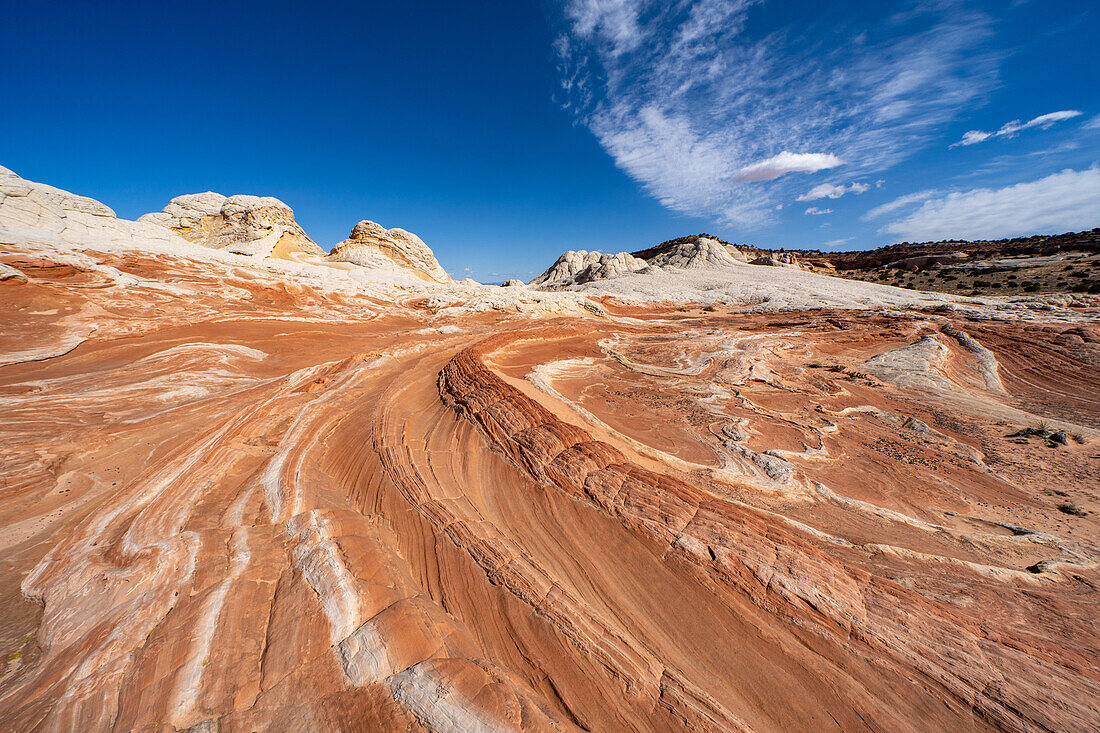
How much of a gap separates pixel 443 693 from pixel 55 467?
802cm

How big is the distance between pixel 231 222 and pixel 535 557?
46049 mm

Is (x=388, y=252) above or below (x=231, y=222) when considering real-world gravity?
below

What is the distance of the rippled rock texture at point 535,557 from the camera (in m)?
2.64

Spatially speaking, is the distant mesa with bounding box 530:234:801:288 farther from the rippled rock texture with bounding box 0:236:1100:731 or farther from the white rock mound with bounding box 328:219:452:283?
the rippled rock texture with bounding box 0:236:1100:731

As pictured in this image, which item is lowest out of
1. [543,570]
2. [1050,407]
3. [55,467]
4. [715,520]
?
[1050,407]

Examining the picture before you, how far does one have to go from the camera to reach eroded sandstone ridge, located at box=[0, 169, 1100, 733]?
265cm

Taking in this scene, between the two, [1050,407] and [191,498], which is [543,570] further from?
[1050,407]

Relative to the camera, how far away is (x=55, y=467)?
5777 millimetres

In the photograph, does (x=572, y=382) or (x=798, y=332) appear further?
(x=798, y=332)

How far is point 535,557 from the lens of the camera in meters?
4.18

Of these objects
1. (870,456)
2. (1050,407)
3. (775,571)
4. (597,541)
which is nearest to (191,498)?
(597,541)

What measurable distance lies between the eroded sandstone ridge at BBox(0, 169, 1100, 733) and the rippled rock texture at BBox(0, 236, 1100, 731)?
0.03m

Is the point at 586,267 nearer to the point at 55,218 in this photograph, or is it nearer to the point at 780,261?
the point at 780,261

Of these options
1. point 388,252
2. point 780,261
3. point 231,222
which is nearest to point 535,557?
point 388,252
